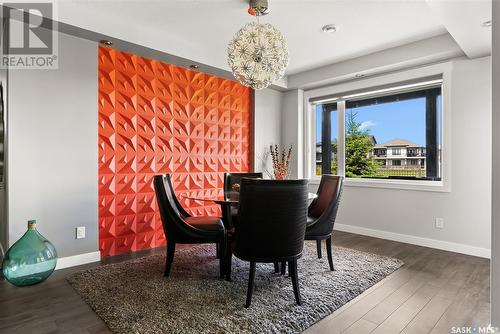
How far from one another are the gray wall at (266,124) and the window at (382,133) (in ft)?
2.29

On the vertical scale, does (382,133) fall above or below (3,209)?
above

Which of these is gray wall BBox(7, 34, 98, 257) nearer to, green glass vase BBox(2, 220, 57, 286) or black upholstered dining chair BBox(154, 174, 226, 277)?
green glass vase BBox(2, 220, 57, 286)

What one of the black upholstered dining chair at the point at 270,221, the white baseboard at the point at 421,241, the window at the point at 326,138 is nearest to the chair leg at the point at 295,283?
the black upholstered dining chair at the point at 270,221

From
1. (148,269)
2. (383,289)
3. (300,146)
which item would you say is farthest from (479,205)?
(148,269)

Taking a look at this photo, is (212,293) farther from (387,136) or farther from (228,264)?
(387,136)

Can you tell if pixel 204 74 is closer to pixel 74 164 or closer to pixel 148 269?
pixel 74 164

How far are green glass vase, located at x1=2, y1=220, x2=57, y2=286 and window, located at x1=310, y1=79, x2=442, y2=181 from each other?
4139 millimetres

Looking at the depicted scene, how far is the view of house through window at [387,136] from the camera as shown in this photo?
13.3 feet

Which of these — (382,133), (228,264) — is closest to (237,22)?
(228,264)

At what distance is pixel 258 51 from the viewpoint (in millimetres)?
2680

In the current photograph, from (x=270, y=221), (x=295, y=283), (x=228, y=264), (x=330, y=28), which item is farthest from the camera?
(x=330, y=28)

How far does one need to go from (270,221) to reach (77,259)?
2.29 m

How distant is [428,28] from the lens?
3307 millimetres

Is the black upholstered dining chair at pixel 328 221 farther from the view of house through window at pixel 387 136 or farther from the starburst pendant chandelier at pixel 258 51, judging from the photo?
the view of house through window at pixel 387 136
